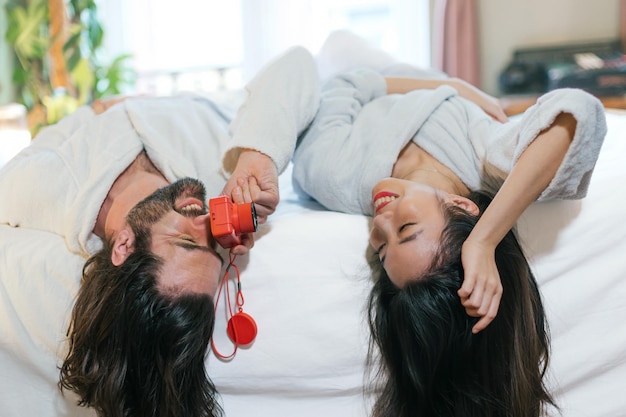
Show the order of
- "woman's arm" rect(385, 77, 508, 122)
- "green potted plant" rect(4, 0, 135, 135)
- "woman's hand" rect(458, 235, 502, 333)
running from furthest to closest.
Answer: "green potted plant" rect(4, 0, 135, 135)
"woman's arm" rect(385, 77, 508, 122)
"woman's hand" rect(458, 235, 502, 333)

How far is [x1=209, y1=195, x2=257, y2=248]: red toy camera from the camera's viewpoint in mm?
967

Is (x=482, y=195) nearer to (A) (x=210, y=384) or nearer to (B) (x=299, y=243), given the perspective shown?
(B) (x=299, y=243)

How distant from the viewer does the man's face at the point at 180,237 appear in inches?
37.9

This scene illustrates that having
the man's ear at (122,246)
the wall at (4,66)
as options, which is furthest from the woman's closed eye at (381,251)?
the wall at (4,66)

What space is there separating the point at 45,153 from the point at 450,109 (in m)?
0.83

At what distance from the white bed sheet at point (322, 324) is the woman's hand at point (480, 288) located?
152 millimetres

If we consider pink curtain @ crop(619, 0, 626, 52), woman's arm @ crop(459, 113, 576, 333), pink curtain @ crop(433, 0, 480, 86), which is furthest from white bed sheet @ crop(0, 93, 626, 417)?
pink curtain @ crop(619, 0, 626, 52)

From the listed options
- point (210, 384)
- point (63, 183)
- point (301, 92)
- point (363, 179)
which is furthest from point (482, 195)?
point (63, 183)

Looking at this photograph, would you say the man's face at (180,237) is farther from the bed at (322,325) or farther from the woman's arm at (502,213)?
the woman's arm at (502,213)

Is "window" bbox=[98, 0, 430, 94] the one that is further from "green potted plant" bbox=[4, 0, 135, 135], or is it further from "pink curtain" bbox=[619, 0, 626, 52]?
"pink curtain" bbox=[619, 0, 626, 52]

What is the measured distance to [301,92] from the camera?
4.34 ft

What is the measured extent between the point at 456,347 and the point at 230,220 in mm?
390

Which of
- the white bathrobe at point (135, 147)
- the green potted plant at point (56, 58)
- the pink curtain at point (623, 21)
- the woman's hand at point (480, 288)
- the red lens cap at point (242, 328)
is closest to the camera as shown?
the woman's hand at point (480, 288)

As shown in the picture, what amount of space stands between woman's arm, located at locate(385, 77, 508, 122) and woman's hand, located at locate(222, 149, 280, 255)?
1.66ft
